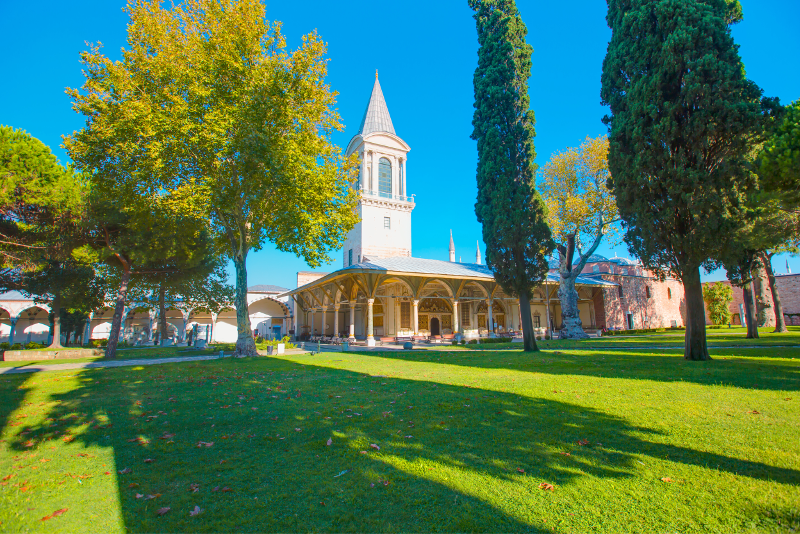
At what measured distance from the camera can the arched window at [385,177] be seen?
36875 mm

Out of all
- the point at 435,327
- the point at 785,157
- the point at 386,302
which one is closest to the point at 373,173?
the point at 386,302

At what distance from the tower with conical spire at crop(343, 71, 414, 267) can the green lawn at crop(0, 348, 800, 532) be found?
28.5 m

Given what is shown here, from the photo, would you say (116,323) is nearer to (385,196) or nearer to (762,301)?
(385,196)

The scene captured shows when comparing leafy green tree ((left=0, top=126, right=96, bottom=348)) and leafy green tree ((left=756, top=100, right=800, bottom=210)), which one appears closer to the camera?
leafy green tree ((left=756, top=100, right=800, bottom=210))

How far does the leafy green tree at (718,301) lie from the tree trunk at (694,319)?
34.9m

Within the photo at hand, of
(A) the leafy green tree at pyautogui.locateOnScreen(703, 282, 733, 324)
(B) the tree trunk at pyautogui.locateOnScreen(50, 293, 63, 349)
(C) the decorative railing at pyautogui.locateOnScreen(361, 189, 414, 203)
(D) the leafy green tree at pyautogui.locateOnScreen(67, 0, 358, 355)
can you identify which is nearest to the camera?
(D) the leafy green tree at pyautogui.locateOnScreen(67, 0, 358, 355)

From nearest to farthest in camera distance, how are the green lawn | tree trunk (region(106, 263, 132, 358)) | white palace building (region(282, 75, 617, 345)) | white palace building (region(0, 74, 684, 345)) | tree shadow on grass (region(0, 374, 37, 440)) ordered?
the green lawn → tree shadow on grass (region(0, 374, 37, 440)) → tree trunk (region(106, 263, 132, 358)) → white palace building (region(282, 75, 617, 345)) → white palace building (region(0, 74, 684, 345))

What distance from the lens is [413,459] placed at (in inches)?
140

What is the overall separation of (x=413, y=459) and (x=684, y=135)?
11746 mm

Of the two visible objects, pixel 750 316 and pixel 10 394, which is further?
pixel 750 316

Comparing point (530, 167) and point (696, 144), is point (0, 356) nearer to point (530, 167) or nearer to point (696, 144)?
point (530, 167)

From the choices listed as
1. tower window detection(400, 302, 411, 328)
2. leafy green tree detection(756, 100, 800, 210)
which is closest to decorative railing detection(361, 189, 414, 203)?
tower window detection(400, 302, 411, 328)

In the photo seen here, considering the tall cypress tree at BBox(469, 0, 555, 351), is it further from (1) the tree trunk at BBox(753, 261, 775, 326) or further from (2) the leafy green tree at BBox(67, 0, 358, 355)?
(1) the tree trunk at BBox(753, 261, 775, 326)

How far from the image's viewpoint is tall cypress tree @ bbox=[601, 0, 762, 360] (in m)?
9.94
